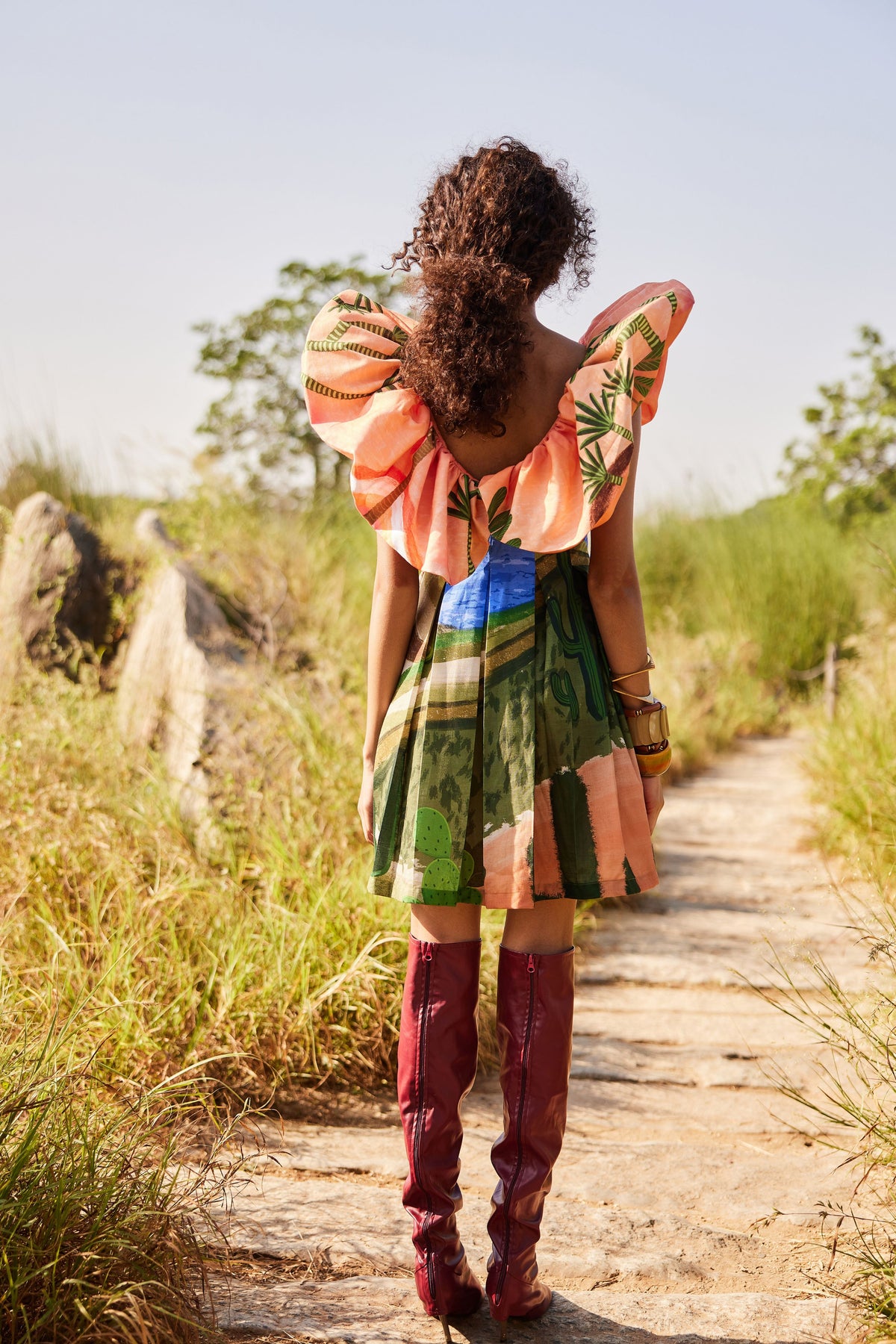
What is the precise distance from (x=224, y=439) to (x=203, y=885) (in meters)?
12.4

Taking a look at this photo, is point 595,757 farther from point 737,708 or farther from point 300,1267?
point 737,708

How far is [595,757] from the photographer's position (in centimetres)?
153

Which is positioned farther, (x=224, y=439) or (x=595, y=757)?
(x=224, y=439)

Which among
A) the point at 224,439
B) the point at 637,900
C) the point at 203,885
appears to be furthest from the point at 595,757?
the point at 224,439

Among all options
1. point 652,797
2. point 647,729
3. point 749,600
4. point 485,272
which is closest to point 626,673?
point 647,729

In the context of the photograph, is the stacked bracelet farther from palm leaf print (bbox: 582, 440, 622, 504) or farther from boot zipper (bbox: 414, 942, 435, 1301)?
boot zipper (bbox: 414, 942, 435, 1301)

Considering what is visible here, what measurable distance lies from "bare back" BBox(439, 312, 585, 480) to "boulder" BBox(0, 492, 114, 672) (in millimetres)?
4284

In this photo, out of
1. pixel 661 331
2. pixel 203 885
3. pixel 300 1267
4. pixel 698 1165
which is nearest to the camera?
pixel 661 331

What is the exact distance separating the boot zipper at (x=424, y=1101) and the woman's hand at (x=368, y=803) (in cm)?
22

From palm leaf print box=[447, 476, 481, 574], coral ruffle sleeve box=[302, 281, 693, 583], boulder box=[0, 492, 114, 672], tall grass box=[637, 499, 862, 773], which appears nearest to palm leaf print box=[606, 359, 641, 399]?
coral ruffle sleeve box=[302, 281, 693, 583]

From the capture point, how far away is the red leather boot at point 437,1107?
1568 millimetres

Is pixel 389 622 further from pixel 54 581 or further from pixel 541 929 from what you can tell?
pixel 54 581

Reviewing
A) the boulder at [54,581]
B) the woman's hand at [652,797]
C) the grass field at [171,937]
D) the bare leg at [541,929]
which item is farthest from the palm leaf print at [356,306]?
the boulder at [54,581]

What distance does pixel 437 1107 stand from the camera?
61.9 inches
